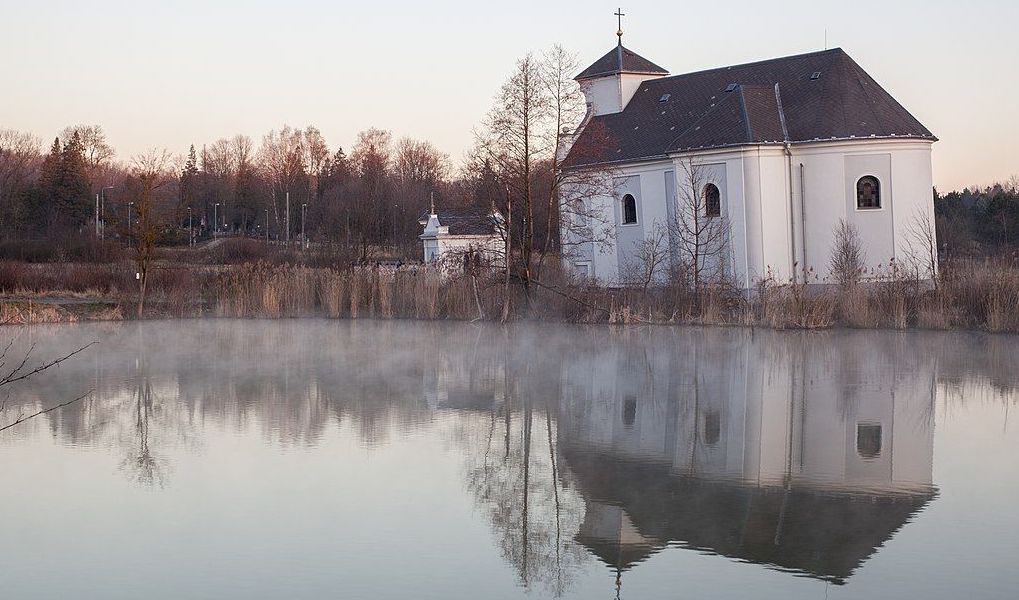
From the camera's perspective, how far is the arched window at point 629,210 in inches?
1753

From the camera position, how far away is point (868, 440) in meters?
11.8

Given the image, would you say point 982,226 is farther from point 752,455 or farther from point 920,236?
point 752,455

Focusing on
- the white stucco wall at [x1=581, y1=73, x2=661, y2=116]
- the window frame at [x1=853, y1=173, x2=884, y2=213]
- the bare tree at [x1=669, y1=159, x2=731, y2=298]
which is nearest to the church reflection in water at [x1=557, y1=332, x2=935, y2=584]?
the bare tree at [x1=669, y1=159, x2=731, y2=298]

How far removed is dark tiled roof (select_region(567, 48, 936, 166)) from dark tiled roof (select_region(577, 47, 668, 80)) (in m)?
3.15

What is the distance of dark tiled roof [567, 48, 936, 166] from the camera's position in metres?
38.3

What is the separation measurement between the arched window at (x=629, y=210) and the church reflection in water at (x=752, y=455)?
985 inches

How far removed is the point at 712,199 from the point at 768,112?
3641mm

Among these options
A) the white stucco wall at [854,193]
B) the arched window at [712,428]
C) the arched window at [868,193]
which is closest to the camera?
the arched window at [712,428]

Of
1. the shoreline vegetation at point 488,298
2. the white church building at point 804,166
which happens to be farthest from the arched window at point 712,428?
the white church building at point 804,166

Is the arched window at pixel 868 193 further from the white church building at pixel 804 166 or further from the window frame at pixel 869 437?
the window frame at pixel 869 437

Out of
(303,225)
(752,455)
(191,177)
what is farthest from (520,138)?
(191,177)

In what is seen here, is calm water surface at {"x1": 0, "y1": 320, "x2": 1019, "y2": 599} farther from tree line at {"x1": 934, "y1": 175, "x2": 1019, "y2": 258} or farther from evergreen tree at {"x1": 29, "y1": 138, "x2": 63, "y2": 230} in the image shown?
evergreen tree at {"x1": 29, "y1": 138, "x2": 63, "y2": 230}

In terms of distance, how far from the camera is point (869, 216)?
38.0 meters

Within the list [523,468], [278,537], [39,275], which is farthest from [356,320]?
[278,537]
